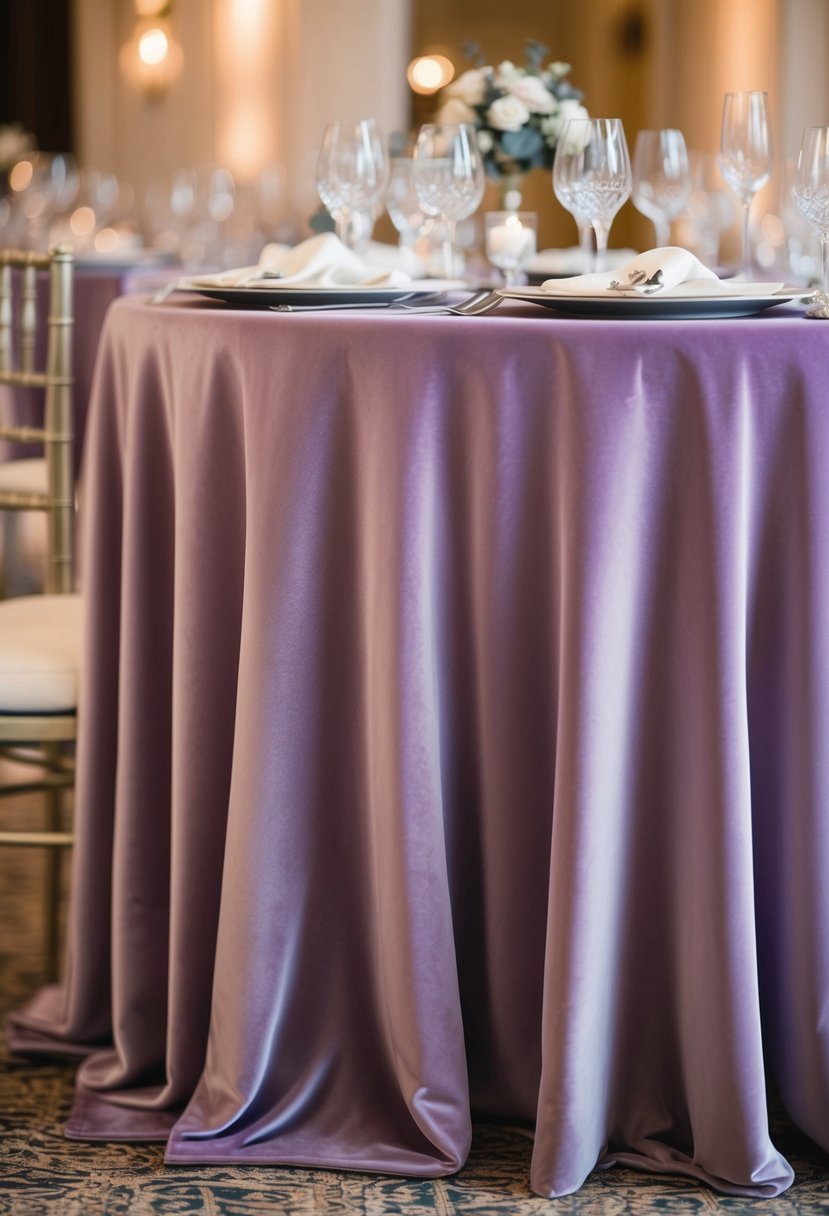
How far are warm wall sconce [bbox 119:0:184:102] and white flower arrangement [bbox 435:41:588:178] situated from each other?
7840 mm

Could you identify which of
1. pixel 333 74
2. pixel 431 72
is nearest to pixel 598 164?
pixel 333 74

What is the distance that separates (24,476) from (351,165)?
1748 mm

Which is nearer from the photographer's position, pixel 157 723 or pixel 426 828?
pixel 426 828

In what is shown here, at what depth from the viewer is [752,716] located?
1.71 meters

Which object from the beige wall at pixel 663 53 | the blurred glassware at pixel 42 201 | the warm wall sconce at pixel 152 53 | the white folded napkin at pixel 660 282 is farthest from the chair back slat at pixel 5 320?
the warm wall sconce at pixel 152 53

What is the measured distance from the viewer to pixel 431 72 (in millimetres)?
11914

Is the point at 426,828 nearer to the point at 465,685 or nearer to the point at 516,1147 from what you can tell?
the point at 465,685

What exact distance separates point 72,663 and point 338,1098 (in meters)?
0.67

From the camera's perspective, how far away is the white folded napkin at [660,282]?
1.71m

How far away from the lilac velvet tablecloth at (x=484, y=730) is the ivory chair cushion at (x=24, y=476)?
1862mm

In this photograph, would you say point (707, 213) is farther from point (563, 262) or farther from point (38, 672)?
point (38, 672)

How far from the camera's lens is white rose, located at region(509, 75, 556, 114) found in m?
2.66

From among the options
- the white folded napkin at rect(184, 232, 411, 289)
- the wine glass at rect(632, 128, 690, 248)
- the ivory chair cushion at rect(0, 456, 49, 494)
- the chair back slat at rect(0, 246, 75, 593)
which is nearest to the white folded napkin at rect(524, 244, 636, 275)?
the wine glass at rect(632, 128, 690, 248)

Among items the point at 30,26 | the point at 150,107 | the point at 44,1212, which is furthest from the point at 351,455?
the point at 30,26
